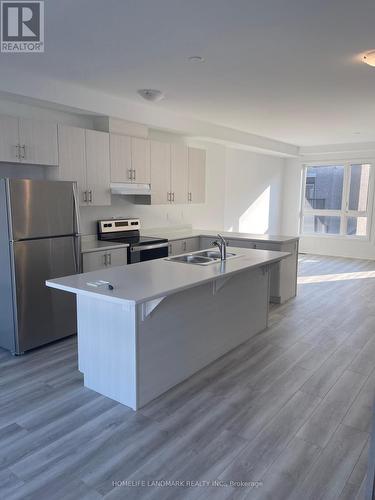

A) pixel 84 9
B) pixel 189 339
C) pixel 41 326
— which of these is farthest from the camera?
pixel 41 326

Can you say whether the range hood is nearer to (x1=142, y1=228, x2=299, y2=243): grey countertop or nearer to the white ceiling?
(x1=142, y1=228, x2=299, y2=243): grey countertop

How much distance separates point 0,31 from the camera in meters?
2.82

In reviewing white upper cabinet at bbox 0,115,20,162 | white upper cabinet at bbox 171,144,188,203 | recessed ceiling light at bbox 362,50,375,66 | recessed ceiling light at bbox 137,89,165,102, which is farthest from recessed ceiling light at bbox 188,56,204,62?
white upper cabinet at bbox 171,144,188,203

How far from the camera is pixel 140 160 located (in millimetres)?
4953

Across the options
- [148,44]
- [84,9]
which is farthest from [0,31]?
[148,44]

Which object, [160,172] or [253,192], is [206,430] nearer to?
[160,172]

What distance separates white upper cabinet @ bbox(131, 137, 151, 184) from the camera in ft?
15.9

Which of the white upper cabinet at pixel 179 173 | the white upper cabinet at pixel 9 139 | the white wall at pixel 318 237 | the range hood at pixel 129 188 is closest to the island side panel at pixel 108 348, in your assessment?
the white upper cabinet at pixel 9 139

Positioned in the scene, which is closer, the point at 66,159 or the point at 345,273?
the point at 66,159

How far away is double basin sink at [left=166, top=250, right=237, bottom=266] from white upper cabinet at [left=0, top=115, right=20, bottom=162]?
1.78 metres

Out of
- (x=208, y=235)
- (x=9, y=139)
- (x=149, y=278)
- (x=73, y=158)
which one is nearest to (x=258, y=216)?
(x=208, y=235)

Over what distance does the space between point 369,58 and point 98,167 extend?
9.66ft

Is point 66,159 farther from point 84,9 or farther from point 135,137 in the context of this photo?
point 84,9

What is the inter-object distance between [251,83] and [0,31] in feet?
7.52
